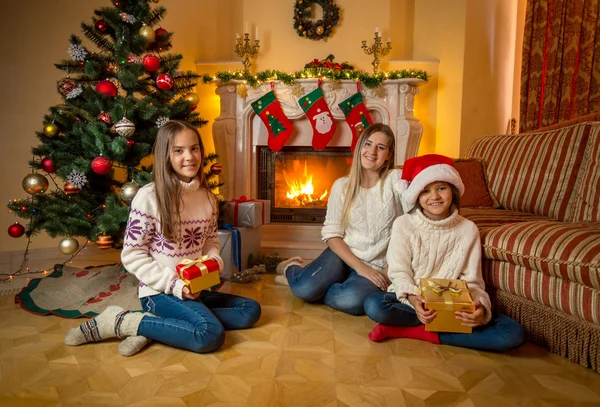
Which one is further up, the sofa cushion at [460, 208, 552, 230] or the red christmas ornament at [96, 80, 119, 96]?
the red christmas ornament at [96, 80, 119, 96]

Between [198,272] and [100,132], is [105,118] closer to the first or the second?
[100,132]

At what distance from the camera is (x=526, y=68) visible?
4.20 metres

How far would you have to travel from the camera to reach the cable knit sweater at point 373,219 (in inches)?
78.7

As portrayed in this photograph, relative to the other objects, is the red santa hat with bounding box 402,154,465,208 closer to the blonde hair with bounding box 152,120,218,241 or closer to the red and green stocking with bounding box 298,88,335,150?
the blonde hair with bounding box 152,120,218,241

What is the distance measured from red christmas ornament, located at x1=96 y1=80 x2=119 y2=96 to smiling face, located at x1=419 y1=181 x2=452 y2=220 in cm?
160

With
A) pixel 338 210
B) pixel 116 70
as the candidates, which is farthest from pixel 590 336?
pixel 116 70

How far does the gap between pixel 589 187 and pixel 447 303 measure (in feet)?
3.31

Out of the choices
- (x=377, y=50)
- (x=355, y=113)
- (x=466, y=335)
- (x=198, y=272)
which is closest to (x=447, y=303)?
(x=466, y=335)

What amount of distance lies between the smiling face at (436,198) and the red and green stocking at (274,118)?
2.00 meters

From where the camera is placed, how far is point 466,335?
161cm

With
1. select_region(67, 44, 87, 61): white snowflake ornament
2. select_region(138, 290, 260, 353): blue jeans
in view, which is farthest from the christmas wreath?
select_region(138, 290, 260, 353): blue jeans

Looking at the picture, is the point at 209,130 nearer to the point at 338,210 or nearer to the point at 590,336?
the point at 338,210

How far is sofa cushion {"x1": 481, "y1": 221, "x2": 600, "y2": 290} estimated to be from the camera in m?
1.40

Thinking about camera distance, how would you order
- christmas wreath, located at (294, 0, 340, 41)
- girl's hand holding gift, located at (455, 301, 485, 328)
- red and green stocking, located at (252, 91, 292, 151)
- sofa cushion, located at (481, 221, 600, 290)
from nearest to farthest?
sofa cushion, located at (481, 221, 600, 290) < girl's hand holding gift, located at (455, 301, 485, 328) < red and green stocking, located at (252, 91, 292, 151) < christmas wreath, located at (294, 0, 340, 41)
